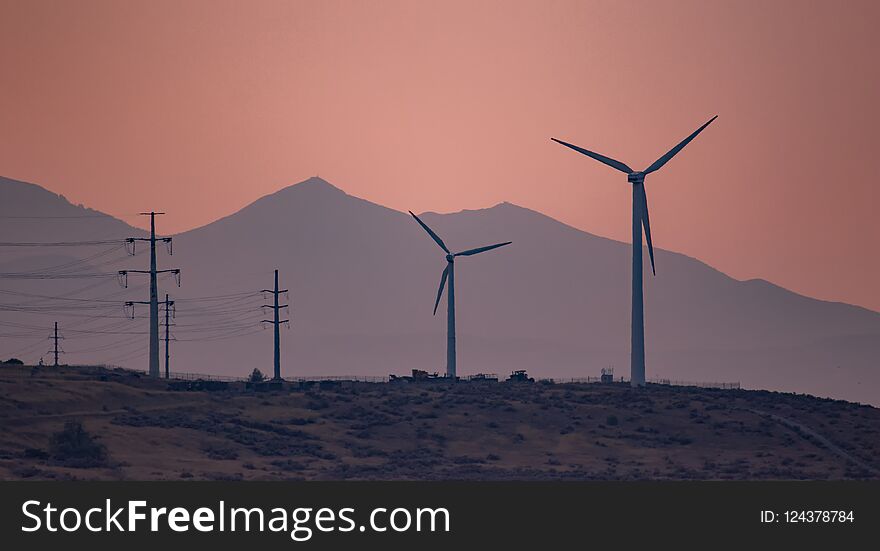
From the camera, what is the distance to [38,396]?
129750 millimetres

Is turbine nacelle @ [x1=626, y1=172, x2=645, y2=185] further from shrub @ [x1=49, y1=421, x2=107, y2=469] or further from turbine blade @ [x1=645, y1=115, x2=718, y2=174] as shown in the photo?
shrub @ [x1=49, y1=421, x2=107, y2=469]

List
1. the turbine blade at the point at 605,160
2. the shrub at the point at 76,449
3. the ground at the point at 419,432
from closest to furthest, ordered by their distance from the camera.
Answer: the shrub at the point at 76,449, the ground at the point at 419,432, the turbine blade at the point at 605,160

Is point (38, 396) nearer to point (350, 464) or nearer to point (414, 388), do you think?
point (350, 464)

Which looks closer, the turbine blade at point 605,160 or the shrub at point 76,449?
the shrub at point 76,449

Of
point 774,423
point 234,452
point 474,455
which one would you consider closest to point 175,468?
point 234,452

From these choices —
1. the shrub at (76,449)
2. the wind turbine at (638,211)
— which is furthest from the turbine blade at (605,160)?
the shrub at (76,449)

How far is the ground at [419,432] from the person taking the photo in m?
112

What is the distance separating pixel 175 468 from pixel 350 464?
14262 millimetres

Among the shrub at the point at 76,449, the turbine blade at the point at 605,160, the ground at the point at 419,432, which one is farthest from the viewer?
the turbine blade at the point at 605,160

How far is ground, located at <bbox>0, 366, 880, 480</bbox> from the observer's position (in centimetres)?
11200

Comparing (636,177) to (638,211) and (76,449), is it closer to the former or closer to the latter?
(638,211)

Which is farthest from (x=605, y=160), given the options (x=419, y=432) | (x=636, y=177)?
(x=419, y=432)

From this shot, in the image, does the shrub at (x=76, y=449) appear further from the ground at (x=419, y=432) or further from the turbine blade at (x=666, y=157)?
the turbine blade at (x=666, y=157)

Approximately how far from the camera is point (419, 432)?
436 feet
